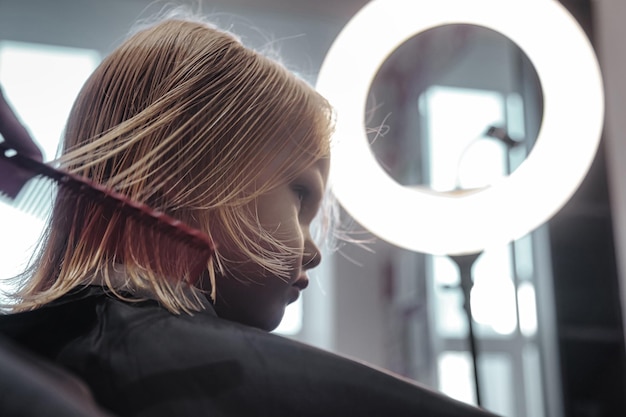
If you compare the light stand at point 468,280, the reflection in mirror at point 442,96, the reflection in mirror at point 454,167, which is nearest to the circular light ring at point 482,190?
the light stand at point 468,280

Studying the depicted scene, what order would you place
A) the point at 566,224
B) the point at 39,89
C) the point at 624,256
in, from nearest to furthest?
1. the point at 624,256
2. the point at 566,224
3. the point at 39,89

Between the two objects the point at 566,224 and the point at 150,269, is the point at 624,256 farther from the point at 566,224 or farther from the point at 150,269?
the point at 150,269

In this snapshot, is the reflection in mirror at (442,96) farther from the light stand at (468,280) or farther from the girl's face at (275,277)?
the girl's face at (275,277)

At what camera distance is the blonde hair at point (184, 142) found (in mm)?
631

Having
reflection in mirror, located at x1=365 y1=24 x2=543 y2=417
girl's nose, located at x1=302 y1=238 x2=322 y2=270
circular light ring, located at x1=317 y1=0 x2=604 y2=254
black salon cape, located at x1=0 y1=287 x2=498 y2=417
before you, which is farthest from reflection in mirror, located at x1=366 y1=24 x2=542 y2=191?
black salon cape, located at x1=0 y1=287 x2=498 y2=417

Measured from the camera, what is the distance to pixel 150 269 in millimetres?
550

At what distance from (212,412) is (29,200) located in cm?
19

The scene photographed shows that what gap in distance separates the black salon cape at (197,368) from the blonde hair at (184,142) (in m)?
0.05

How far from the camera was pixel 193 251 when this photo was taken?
1.69 ft

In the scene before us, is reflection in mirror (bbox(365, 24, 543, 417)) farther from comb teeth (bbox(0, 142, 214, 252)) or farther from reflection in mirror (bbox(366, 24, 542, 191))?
comb teeth (bbox(0, 142, 214, 252))

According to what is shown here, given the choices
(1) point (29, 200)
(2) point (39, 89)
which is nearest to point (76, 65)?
(2) point (39, 89)

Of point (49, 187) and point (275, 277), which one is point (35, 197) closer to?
point (49, 187)

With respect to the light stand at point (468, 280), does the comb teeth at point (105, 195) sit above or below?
above

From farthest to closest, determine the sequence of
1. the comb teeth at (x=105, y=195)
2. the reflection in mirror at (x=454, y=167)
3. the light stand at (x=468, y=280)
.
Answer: the reflection in mirror at (x=454, y=167)
the light stand at (x=468, y=280)
the comb teeth at (x=105, y=195)
